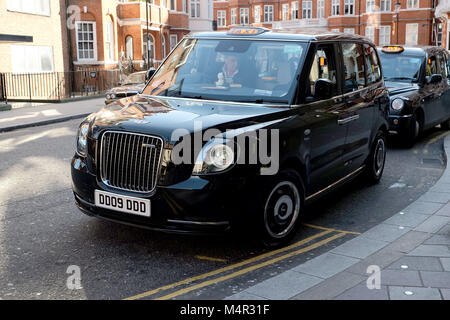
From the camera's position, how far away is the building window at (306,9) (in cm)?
7029

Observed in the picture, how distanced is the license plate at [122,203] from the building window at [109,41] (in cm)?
2858

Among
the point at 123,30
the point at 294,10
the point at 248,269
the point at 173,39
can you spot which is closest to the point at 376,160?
the point at 248,269

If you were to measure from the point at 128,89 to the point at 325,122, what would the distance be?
515 inches

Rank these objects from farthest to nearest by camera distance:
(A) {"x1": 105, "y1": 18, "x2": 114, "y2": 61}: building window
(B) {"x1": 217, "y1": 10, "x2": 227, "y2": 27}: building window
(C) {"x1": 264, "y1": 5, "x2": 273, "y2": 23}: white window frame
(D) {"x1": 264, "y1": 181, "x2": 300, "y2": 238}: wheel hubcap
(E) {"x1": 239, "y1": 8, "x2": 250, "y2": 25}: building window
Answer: (B) {"x1": 217, "y1": 10, "x2": 227, "y2": 27}: building window
(E) {"x1": 239, "y1": 8, "x2": 250, "y2": 25}: building window
(C) {"x1": 264, "y1": 5, "x2": 273, "y2": 23}: white window frame
(A) {"x1": 105, "y1": 18, "x2": 114, "y2": 61}: building window
(D) {"x1": 264, "y1": 181, "x2": 300, "y2": 238}: wheel hubcap

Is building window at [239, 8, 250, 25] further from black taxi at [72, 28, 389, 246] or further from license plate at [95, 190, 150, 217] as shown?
license plate at [95, 190, 150, 217]

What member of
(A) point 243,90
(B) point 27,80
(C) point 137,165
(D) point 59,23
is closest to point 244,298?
(C) point 137,165

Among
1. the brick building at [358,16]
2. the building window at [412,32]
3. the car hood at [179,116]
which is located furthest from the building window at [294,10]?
the car hood at [179,116]

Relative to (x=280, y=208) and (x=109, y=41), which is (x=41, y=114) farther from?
(x=109, y=41)

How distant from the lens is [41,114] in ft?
59.2

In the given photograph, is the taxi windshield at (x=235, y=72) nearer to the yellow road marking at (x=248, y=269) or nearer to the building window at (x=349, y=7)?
the yellow road marking at (x=248, y=269)

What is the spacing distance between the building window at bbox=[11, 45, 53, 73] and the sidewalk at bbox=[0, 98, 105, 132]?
172 inches

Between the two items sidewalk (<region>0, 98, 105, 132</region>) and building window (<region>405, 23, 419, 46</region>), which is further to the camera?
building window (<region>405, 23, 419, 46</region>)

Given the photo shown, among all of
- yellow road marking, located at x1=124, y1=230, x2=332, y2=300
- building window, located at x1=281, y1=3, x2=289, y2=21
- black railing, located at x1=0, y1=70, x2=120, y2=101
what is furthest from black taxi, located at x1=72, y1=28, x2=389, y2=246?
building window, located at x1=281, y1=3, x2=289, y2=21

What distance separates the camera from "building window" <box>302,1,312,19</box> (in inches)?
2767
